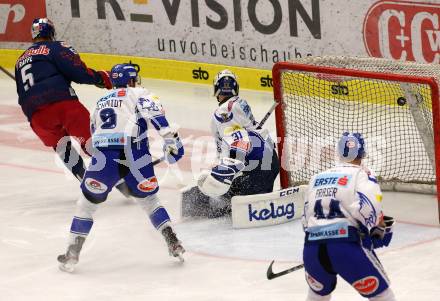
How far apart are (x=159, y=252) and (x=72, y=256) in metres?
0.65

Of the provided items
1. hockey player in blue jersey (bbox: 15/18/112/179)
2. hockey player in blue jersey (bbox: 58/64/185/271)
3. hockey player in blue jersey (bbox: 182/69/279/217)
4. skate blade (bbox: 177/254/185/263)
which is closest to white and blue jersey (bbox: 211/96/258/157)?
hockey player in blue jersey (bbox: 182/69/279/217)

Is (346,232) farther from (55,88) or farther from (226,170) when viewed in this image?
(55,88)

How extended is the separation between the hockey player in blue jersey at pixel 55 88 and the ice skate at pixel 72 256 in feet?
5.57

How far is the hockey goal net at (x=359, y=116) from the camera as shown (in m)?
8.49

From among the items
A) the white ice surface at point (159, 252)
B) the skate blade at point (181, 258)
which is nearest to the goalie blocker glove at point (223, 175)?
the white ice surface at point (159, 252)

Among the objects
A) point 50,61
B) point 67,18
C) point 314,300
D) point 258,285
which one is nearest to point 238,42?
point 67,18

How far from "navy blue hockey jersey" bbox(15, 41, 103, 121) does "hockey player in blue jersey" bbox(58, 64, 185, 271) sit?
1.60 m

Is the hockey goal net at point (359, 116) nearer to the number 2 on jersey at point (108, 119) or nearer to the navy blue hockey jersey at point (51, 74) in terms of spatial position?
the navy blue hockey jersey at point (51, 74)

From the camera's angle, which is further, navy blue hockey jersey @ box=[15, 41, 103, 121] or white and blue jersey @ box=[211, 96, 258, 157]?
navy blue hockey jersey @ box=[15, 41, 103, 121]

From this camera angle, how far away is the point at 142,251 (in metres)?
7.78

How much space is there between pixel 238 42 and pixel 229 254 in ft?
15.3

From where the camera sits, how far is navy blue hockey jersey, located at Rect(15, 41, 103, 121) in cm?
→ 891

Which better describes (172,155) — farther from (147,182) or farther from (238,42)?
(238,42)

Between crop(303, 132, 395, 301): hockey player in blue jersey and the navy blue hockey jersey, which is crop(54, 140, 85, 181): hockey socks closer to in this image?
the navy blue hockey jersey
